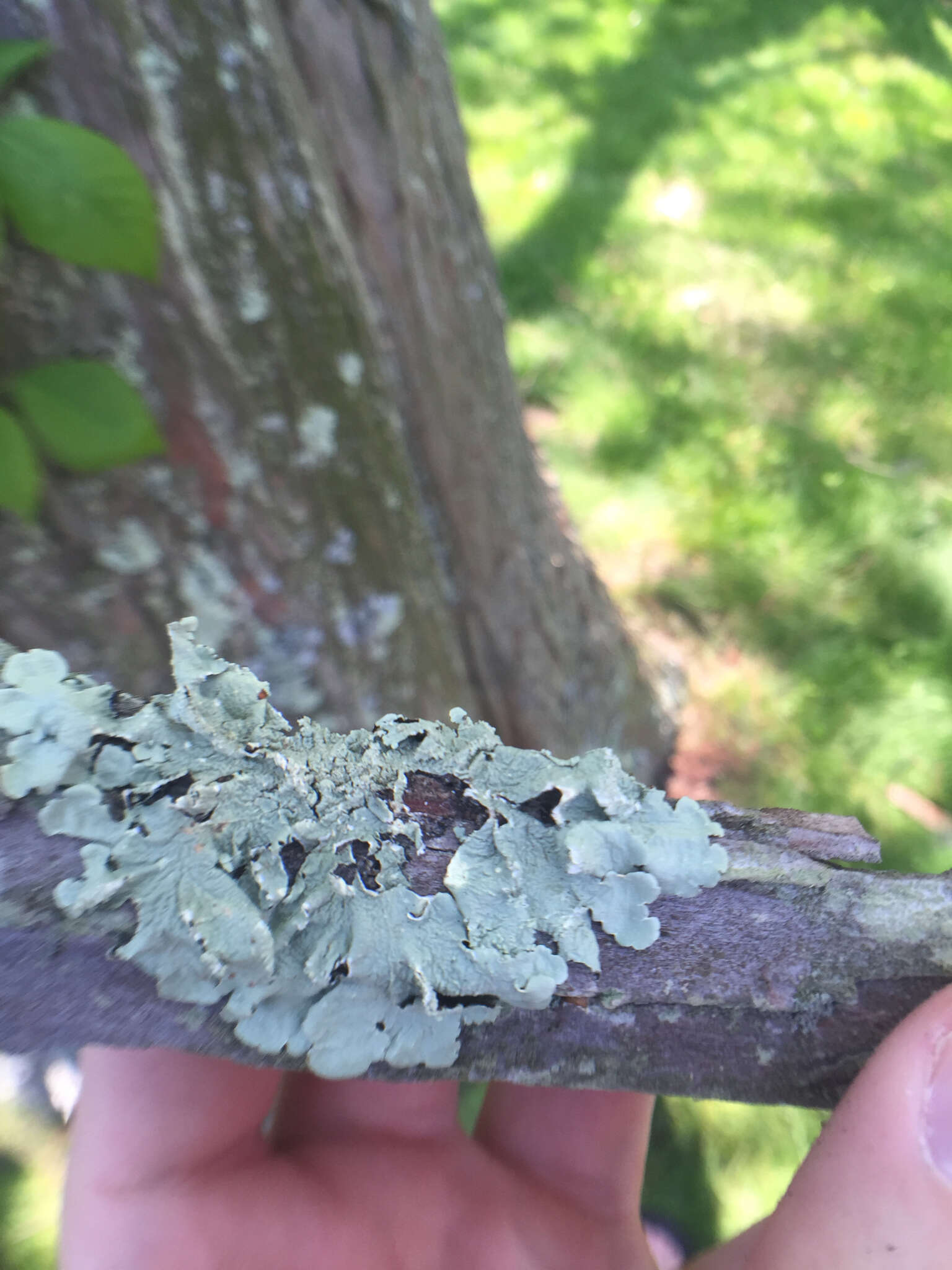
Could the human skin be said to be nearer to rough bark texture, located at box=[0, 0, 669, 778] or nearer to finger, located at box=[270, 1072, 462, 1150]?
finger, located at box=[270, 1072, 462, 1150]

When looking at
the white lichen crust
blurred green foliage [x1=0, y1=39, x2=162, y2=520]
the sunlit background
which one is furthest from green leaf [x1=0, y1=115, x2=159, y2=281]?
the sunlit background

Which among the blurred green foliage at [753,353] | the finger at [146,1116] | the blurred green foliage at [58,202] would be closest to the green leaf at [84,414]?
the blurred green foliage at [58,202]

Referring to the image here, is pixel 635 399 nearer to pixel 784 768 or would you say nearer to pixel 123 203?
pixel 784 768

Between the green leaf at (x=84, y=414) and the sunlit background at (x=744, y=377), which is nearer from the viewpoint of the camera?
the green leaf at (x=84, y=414)

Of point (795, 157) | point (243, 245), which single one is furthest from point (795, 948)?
point (795, 157)

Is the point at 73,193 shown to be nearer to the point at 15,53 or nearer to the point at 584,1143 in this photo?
the point at 15,53

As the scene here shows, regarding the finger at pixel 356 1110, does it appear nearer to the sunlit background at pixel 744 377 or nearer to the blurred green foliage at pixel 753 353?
the sunlit background at pixel 744 377

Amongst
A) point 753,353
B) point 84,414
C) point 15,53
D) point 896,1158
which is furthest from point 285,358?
A: point 753,353
